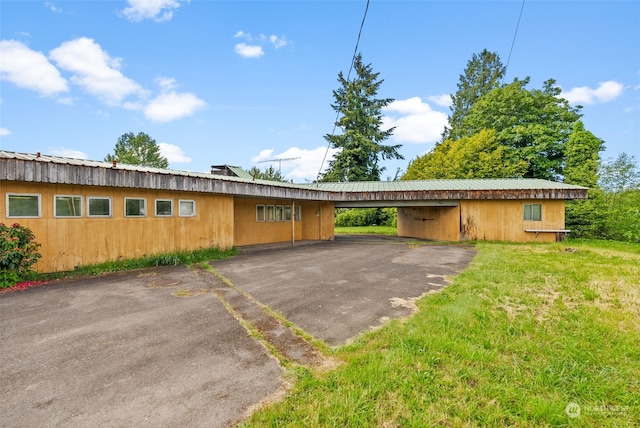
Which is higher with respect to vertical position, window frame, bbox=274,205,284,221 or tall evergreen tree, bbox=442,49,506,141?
tall evergreen tree, bbox=442,49,506,141

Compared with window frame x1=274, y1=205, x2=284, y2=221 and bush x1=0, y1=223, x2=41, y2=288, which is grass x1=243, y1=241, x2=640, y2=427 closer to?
bush x1=0, y1=223, x2=41, y2=288

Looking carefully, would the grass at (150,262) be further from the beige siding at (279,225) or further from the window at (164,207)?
the beige siding at (279,225)

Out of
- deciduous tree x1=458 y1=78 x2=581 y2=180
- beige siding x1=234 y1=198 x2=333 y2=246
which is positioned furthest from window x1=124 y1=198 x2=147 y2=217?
deciduous tree x1=458 y1=78 x2=581 y2=180

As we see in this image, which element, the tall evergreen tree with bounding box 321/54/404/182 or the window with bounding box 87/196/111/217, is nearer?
the window with bounding box 87/196/111/217

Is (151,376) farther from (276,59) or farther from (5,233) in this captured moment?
(276,59)

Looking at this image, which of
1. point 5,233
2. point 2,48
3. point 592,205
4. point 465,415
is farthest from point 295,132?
point 465,415

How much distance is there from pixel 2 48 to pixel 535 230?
24.9m

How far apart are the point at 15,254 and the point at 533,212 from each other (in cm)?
1826

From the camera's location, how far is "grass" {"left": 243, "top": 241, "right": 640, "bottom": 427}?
2.09 meters

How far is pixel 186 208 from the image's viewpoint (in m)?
9.23

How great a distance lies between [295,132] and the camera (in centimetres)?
2048

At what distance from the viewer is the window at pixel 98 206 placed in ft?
23.6

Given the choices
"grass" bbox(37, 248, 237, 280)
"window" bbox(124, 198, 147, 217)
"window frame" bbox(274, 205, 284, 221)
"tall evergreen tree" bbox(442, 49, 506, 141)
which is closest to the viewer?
"grass" bbox(37, 248, 237, 280)

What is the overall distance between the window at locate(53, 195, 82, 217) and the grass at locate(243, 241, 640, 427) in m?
7.35
